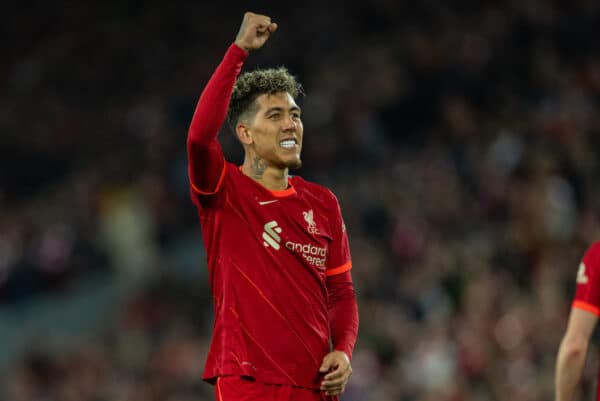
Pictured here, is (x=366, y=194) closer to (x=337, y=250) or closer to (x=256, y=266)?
(x=337, y=250)

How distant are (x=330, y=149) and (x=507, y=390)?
500 cm

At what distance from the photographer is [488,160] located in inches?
445

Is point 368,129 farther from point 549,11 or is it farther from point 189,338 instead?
point 189,338

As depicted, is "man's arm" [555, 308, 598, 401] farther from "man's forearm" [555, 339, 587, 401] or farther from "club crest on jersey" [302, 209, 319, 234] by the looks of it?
"club crest on jersey" [302, 209, 319, 234]

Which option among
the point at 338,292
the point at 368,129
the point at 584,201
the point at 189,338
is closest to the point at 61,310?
the point at 189,338

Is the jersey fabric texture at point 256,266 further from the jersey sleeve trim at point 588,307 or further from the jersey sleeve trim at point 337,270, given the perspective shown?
the jersey sleeve trim at point 588,307

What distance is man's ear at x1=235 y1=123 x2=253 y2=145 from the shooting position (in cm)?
511

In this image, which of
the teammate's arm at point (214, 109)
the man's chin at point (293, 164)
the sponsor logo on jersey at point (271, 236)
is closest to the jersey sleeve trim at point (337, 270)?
the sponsor logo on jersey at point (271, 236)

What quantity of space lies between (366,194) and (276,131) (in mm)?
7119

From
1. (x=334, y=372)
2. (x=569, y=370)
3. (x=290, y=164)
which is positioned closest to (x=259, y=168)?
(x=290, y=164)

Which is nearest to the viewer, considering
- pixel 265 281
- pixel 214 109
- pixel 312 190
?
pixel 214 109

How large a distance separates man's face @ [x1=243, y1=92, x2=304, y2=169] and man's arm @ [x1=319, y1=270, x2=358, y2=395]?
0.59m

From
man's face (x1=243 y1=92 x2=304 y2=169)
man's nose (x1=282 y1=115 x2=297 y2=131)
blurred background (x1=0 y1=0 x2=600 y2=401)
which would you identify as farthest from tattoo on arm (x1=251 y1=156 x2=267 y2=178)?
blurred background (x1=0 y1=0 x2=600 y2=401)

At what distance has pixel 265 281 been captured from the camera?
4848 millimetres
